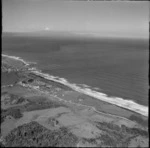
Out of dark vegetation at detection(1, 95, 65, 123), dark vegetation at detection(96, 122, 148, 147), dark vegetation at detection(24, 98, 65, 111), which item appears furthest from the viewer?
dark vegetation at detection(24, 98, 65, 111)

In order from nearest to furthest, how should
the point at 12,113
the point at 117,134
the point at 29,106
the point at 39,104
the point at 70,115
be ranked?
the point at 117,134, the point at 12,113, the point at 70,115, the point at 29,106, the point at 39,104

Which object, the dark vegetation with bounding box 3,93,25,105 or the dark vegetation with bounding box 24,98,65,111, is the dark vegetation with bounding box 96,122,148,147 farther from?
the dark vegetation with bounding box 3,93,25,105

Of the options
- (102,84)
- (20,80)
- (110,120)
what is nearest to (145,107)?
(110,120)

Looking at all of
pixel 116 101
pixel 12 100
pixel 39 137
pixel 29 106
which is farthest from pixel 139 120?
pixel 12 100

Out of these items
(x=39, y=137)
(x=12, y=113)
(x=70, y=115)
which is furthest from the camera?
(x=70, y=115)

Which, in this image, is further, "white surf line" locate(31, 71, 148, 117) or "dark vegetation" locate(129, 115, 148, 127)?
"white surf line" locate(31, 71, 148, 117)

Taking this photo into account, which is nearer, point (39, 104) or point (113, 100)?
point (39, 104)

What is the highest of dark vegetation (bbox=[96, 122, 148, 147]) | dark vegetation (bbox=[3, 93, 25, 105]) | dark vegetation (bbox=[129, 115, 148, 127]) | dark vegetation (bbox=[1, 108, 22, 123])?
dark vegetation (bbox=[3, 93, 25, 105])

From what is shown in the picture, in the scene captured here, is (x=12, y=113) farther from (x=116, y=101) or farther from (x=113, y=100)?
(x=116, y=101)

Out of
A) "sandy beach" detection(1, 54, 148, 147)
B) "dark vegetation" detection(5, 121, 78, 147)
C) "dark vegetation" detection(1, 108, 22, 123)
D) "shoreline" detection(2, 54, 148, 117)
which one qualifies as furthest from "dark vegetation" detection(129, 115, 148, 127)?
"dark vegetation" detection(1, 108, 22, 123)

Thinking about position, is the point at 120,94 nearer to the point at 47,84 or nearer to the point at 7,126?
the point at 47,84
